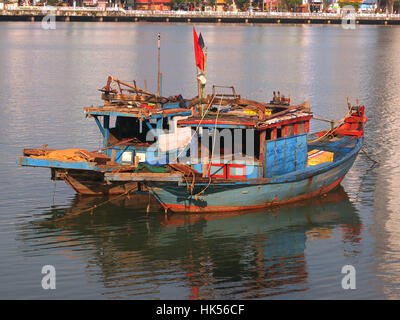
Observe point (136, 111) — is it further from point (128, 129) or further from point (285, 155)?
point (285, 155)

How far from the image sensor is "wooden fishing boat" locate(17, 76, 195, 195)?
925 inches

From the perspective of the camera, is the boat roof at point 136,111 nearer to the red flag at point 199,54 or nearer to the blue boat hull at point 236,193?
the red flag at point 199,54

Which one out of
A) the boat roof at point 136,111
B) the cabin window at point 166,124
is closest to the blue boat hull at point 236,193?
the boat roof at point 136,111

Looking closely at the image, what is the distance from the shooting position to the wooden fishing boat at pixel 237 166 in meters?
23.1

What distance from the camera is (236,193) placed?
78.0 ft

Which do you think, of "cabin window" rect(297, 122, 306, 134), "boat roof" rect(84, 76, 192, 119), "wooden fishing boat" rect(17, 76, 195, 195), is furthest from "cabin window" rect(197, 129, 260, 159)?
"cabin window" rect(297, 122, 306, 134)

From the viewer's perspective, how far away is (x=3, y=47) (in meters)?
103

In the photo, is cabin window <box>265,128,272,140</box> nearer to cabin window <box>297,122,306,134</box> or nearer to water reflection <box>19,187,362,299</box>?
cabin window <box>297,122,306,134</box>

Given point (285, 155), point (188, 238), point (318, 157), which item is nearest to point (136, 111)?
Result: point (188, 238)

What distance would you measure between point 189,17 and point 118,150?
155 meters

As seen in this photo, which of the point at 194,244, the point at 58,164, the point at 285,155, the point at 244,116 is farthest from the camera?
the point at 285,155

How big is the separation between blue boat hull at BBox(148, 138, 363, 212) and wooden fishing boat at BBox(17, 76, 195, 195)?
0.90 m

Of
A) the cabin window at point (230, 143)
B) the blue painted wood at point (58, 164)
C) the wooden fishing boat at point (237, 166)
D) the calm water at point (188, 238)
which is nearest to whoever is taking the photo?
the calm water at point (188, 238)

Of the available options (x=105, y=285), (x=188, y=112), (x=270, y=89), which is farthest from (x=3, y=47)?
(x=105, y=285)
